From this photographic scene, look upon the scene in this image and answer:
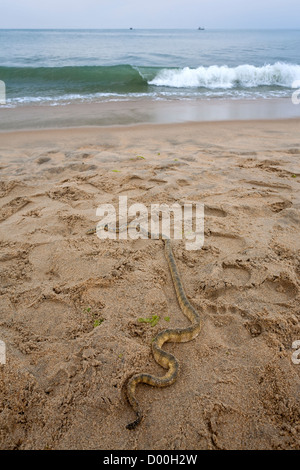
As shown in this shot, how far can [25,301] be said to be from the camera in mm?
2453

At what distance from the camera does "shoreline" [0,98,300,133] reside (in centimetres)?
859

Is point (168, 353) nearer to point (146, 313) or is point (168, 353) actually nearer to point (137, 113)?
point (146, 313)

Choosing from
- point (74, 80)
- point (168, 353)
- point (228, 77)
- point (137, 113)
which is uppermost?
point (228, 77)

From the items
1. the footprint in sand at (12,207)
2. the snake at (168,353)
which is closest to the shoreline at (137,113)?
the footprint in sand at (12,207)

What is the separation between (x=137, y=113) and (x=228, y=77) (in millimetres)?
9965

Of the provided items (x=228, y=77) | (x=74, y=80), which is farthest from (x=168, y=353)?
(x=228, y=77)

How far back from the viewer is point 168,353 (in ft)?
6.51

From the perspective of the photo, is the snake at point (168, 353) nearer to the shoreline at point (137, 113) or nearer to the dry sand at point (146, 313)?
the dry sand at point (146, 313)

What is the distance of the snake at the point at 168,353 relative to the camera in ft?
5.72

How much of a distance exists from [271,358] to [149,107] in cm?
1018

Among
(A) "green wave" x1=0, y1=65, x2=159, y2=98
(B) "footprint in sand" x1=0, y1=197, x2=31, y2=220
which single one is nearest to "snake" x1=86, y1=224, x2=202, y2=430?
(B) "footprint in sand" x1=0, y1=197, x2=31, y2=220

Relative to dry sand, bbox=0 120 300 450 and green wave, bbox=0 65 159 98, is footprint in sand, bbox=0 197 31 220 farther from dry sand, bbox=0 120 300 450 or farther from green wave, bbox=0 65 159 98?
green wave, bbox=0 65 159 98

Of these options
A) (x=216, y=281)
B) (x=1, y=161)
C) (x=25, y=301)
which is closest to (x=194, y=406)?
(x=216, y=281)

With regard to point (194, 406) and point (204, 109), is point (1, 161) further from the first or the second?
point (204, 109)
